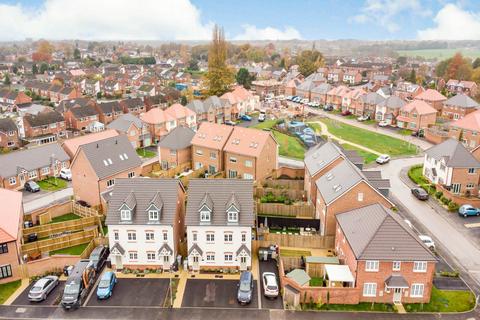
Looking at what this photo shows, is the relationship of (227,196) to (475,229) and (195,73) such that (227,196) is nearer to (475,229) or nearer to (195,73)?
(475,229)

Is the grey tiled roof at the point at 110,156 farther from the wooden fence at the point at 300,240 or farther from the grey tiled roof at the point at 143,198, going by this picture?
the wooden fence at the point at 300,240

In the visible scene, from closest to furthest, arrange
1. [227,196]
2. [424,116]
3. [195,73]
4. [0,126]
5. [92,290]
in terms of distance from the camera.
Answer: [92,290] → [227,196] → [0,126] → [424,116] → [195,73]

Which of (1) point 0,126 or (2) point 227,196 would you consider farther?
(1) point 0,126

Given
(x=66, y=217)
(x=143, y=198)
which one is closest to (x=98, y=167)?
(x=66, y=217)

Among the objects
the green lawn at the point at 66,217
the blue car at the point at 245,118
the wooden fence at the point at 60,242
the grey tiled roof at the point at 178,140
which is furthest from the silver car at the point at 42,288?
the blue car at the point at 245,118

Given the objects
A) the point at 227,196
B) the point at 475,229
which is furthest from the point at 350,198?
the point at 475,229

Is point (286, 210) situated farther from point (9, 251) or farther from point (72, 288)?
point (9, 251)

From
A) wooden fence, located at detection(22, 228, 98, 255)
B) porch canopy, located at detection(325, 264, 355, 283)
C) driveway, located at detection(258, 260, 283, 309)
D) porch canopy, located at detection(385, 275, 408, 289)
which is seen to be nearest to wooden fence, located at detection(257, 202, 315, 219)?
driveway, located at detection(258, 260, 283, 309)

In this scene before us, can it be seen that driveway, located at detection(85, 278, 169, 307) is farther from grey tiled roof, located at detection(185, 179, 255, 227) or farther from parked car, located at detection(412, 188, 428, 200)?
parked car, located at detection(412, 188, 428, 200)

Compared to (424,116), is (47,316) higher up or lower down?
lower down
